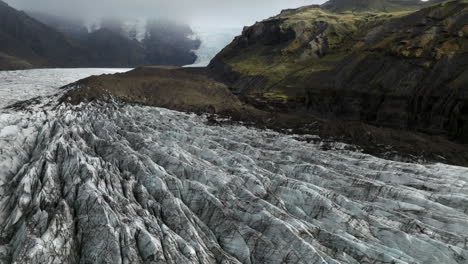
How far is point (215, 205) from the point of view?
24.8 m

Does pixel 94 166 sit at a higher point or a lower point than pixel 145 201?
higher

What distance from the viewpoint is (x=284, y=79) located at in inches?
3799

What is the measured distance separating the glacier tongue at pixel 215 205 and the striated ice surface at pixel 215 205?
0.31 ft

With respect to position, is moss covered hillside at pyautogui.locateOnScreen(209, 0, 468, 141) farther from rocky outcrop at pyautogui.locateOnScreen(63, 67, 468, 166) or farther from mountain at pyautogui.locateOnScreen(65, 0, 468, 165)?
rocky outcrop at pyautogui.locateOnScreen(63, 67, 468, 166)

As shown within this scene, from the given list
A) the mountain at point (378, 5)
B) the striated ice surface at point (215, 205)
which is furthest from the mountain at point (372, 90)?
the mountain at point (378, 5)

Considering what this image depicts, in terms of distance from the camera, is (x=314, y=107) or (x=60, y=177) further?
(x=314, y=107)

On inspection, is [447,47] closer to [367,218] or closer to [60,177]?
[367,218]

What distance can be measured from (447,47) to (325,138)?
1570 inches

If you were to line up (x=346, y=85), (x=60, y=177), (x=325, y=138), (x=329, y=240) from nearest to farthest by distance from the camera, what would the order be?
(x=329, y=240), (x=60, y=177), (x=325, y=138), (x=346, y=85)

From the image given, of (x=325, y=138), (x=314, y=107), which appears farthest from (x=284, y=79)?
(x=325, y=138)

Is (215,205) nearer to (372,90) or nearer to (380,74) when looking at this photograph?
(372,90)

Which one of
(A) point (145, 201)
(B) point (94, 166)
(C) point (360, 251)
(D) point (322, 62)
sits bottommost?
(C) point (360, 251)

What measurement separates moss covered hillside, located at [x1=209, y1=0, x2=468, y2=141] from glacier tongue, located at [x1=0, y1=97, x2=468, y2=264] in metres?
24.4

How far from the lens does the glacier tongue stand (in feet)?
65.6
